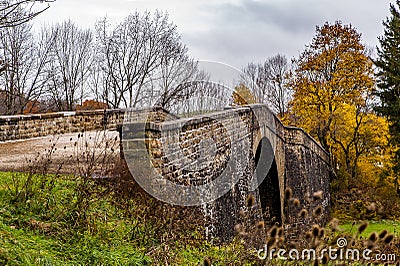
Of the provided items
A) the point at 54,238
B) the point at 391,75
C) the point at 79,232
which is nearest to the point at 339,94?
the point at 391,75

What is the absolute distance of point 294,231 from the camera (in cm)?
1780

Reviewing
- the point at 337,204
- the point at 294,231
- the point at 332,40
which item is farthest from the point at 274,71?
the point at 294,231

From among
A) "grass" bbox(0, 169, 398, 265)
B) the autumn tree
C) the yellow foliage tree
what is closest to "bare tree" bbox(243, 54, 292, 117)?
the autumn tree

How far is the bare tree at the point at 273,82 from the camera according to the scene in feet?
120

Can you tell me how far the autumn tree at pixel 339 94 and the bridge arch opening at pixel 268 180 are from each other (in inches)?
430

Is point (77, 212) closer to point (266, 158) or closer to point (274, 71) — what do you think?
point (266, 158)

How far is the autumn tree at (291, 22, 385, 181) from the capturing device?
2716 cm

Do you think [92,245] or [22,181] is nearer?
[92,245]

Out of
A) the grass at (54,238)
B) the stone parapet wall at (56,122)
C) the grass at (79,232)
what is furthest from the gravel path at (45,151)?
the grass at (54,238)

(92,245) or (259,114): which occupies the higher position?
(259,114)

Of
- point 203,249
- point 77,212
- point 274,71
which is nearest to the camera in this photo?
point 77,212

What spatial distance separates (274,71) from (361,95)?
47.7 feet

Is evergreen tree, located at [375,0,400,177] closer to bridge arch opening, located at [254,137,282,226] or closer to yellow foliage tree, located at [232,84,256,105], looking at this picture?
bridge arch opening, located at [254,137,282,226]

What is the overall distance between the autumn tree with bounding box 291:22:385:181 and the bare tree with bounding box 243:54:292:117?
18.3 feet
